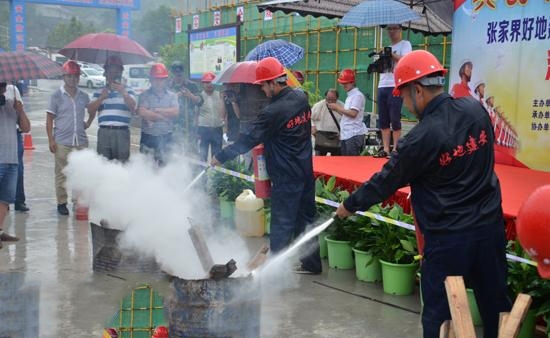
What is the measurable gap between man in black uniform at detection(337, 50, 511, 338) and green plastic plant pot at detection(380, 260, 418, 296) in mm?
1993

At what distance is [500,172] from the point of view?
762cm

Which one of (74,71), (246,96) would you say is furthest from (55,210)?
(246,96)

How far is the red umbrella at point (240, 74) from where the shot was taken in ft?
30.6

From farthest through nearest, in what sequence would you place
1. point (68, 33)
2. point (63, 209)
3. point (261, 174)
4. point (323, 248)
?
1. point (68, 33)
2. point (63, 209)
3. point (323, 248)
4. point (261, 174)

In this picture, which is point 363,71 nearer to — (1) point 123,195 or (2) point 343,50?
(2) point 343,50

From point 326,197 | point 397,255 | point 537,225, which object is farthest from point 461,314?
point 326,197

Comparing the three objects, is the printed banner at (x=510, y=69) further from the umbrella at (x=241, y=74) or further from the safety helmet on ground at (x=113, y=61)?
the safety helmet on ground at (x=113, y=61)

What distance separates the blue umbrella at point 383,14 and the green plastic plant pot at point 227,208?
2.85m

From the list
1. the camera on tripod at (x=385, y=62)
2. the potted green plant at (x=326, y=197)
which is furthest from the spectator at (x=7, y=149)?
the camera on tripod at (x=385, y=62)

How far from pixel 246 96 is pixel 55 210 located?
10.5 ft

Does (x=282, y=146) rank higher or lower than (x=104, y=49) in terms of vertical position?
lower

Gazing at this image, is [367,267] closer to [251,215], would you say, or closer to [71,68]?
[251,215]

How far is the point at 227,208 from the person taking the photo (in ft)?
28.8

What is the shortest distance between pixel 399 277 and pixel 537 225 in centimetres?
389
